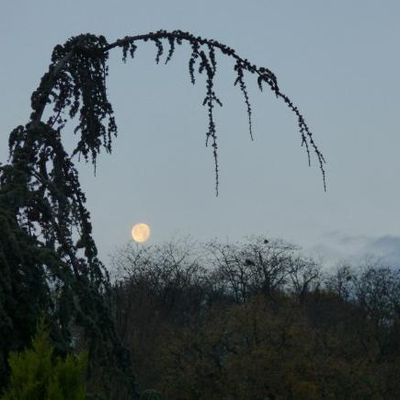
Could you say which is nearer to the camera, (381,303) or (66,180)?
(66,180)

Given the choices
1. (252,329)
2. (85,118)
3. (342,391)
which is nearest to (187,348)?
(252,329)

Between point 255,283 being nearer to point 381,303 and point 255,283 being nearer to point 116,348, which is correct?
point 381,303

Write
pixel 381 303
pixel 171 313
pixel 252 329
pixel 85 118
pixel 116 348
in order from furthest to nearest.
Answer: pixel 381 303
pixel 171 313
pixel 252 329
pixel 85 118
pixel 116 348

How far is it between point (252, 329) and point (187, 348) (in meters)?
1.84

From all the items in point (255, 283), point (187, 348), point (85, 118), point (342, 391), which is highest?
point (255, 283)

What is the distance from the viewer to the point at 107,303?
6016mm

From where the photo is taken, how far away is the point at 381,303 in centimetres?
5044

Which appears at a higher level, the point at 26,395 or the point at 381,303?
the point at 381,303

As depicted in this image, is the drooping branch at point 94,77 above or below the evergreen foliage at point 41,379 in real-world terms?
above

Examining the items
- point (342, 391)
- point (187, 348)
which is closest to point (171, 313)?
point (187, 348)

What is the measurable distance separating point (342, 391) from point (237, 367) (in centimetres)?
252

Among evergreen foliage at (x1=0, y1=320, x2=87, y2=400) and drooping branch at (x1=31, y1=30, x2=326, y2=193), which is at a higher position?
drooping branch at (x1=31, y1=30, x2=326, y2=193)

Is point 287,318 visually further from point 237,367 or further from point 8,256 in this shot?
point 8,256

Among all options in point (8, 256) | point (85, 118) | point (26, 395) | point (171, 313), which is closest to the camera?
point (26, 395)
